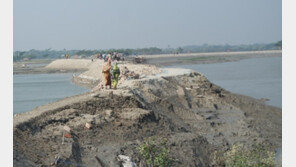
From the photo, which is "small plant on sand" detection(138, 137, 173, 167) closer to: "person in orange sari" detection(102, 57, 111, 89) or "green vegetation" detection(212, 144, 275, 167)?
"green vegetation" detection(212, 144, 275, 167)

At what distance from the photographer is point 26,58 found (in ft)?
372

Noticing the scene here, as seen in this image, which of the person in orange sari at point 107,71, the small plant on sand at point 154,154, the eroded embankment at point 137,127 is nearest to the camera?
the eroded embankment at point 137,127

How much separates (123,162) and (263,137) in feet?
26.6

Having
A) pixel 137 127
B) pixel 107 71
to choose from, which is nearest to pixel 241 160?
pixel 137 127

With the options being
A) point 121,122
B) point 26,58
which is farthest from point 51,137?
point 26,58

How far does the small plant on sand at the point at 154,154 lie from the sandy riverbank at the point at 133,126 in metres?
0.22

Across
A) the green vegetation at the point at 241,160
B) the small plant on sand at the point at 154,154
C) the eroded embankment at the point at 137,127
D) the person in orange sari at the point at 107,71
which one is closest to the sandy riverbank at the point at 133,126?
the eroded embankment at the point at 137,127

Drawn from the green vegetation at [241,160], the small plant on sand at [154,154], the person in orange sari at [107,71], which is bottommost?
the green vegetation at [241,160]

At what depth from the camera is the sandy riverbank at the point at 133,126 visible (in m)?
11.1

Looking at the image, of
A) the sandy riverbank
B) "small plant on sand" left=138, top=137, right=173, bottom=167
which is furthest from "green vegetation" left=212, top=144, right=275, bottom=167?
"small plant on sand" left=138, top=137, right=173, bottom=167

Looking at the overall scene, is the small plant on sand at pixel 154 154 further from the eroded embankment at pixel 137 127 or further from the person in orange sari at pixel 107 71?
the person in orange sari at pixel 107 71

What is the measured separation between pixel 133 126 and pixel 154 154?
1.80m

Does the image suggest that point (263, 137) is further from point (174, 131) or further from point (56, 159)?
point (56, 159)

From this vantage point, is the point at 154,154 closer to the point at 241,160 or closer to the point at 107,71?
the point at 241,160
